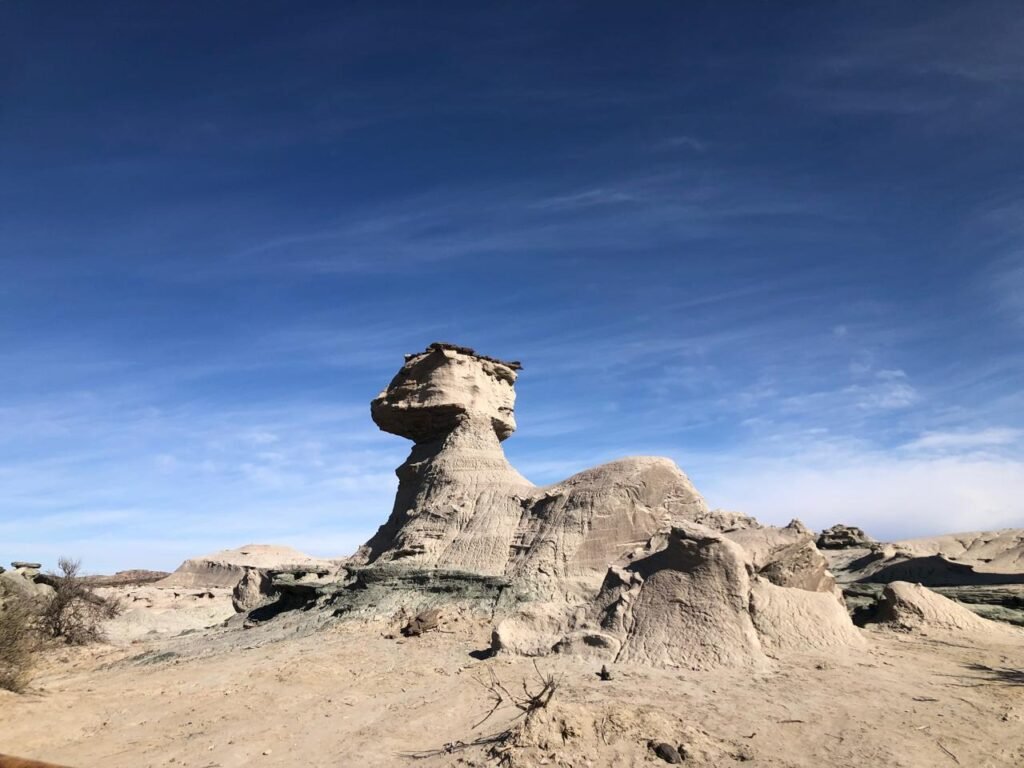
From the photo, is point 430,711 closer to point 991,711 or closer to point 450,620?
point 450,620

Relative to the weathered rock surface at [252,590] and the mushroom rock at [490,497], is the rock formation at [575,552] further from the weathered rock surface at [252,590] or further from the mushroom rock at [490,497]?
the weathered rock surface at [252,590]

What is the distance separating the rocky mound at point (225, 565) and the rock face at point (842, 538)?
21580 mm

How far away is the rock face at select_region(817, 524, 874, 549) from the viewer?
28.5m

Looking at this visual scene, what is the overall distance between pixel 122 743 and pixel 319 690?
211cm

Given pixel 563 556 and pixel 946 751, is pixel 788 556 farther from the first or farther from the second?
pixel 946 751

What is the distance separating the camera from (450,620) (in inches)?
438

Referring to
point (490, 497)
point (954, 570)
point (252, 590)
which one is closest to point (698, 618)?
point (490, 497)

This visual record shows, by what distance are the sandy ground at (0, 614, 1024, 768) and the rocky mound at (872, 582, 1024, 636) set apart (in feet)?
1.52

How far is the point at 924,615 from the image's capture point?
10219mm

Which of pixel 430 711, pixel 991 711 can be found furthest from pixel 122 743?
pixel 991 711

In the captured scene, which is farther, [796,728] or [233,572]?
[233,572]

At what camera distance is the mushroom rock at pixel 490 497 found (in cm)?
1167

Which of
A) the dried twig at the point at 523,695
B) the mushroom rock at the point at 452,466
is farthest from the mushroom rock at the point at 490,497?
the dried twig at the point at 523,695

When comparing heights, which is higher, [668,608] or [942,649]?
[668,608]
